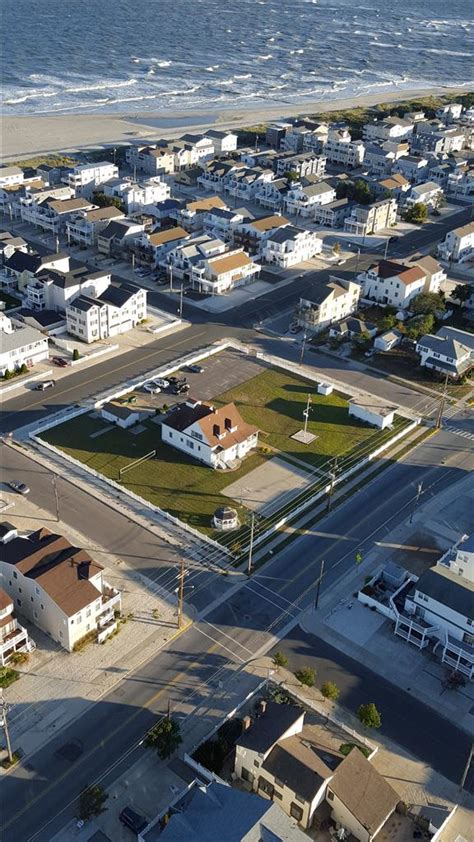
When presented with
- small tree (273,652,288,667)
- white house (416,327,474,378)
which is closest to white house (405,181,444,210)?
white house (416,327,474,378)

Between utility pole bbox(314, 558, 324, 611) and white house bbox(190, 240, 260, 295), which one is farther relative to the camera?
white house bbox(190, 240, 260, 295)

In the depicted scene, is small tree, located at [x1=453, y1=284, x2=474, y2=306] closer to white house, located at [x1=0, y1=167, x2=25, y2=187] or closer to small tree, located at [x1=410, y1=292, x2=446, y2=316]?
small tree, located at [x1=410, y1=292, x2=446, y2=316]

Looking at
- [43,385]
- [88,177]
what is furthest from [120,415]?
[88,177]

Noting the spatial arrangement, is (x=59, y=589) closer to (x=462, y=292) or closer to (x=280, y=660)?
(x=280, y=660)

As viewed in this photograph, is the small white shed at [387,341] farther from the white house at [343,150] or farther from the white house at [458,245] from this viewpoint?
the white house at [343,150]

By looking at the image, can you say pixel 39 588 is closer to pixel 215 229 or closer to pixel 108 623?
pixel 108 623

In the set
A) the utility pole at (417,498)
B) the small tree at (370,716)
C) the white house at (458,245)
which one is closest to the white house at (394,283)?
the white house at (458,245)
